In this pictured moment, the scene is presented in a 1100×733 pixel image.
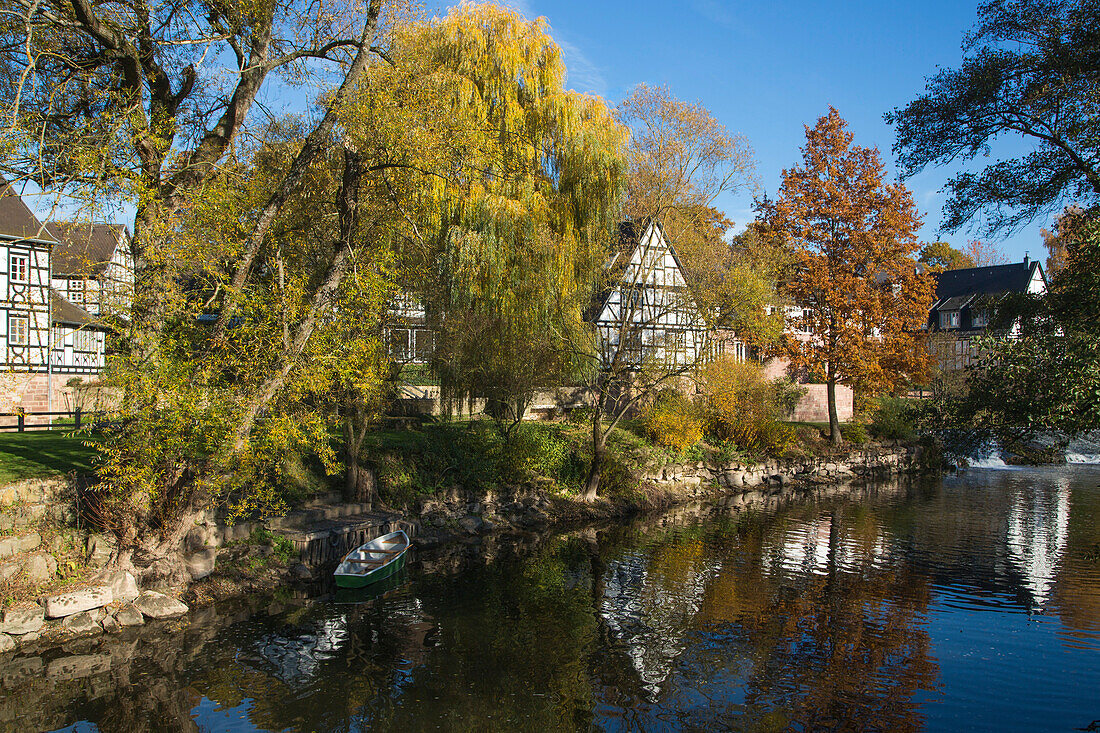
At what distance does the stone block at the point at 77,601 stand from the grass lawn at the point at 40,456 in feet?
8.09

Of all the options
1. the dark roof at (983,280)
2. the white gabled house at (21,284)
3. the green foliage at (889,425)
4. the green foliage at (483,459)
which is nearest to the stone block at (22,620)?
the green foliage at (483,459)

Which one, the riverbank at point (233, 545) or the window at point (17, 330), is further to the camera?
the window at point (17, 330)

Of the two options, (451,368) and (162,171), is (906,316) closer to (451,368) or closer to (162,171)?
(451,368)

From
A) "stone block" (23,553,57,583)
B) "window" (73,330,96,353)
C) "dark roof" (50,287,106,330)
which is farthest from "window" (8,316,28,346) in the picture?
"stone block" (23,553,57,583)

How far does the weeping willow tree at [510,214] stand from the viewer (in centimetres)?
1759

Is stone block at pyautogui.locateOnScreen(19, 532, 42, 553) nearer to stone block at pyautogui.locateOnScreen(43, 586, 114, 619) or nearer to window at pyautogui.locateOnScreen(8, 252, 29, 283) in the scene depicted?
stone block at pyautogui.locateOnScreen(43, 586, 114, 619)

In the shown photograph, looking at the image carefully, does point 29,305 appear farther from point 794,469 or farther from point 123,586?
point 794,469

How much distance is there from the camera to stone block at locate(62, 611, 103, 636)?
432 inches

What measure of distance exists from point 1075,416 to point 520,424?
50.6 ft

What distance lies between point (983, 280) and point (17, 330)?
191 feet

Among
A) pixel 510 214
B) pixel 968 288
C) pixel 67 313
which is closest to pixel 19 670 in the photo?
pixel 510 214

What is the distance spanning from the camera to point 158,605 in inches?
474

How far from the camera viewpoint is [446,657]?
1082 cm

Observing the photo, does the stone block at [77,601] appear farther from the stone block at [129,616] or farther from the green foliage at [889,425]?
the green foliage at [889,425]
